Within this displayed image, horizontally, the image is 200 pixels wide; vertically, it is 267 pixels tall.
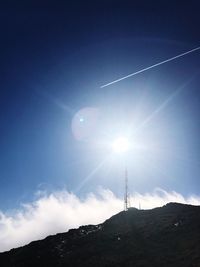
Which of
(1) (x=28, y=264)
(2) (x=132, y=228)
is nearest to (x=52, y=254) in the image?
(1) (x=28, y=264)

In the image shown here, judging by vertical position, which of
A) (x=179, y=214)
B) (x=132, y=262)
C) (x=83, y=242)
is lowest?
(x=132, y=262)

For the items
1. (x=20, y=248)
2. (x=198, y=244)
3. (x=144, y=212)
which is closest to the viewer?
(x=198, y=244)

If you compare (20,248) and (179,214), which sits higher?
(179,214)

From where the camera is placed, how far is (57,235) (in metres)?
65.0

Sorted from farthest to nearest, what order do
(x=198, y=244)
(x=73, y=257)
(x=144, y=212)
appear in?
(x=144, y=212) → (x=73, y=257) → (x=198, y=244)

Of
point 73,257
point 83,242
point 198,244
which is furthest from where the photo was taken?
point 83,242

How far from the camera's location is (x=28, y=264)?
2156 inches

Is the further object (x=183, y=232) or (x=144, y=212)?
(x=144, y=212)

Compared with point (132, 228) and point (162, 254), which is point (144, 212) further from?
point (162, 254)

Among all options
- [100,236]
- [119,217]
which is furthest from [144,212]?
[100,236]

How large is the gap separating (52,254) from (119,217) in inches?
648

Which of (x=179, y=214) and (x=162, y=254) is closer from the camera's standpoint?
(x=162, y=254)

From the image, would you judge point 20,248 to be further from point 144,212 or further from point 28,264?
point 144,212

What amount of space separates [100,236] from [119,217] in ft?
29.3
